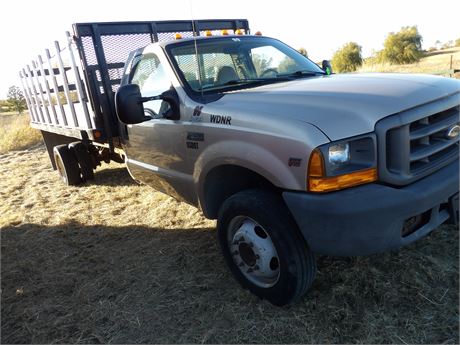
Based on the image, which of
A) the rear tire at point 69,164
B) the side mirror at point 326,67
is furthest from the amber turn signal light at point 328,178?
the rear tire at point 69,164

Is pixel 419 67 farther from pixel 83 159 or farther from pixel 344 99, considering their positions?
pixel 344 99

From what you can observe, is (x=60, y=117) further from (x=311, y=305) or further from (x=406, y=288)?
(x=406, y=288)

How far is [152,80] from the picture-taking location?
12.6 ft

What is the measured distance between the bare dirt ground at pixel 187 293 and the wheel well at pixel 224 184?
24.6 inches

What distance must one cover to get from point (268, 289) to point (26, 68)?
6.95 metres

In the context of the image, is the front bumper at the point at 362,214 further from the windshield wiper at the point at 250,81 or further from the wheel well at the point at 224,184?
the windshield wiper at the point at 250,81

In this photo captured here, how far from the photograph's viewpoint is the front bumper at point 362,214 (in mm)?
2203

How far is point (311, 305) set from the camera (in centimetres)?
280

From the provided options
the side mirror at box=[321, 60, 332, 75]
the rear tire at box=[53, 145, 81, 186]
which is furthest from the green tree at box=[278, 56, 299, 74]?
the rear tire at box=[53, 145, 81, 186]

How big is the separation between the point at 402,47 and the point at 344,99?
24.0 meters

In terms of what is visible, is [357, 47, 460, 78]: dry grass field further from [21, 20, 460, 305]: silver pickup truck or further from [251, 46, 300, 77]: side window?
[21, 20, 460, 305]: silver pickup truck

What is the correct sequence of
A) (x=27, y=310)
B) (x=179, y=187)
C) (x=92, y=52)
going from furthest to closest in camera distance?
(x=92, y=52) → (x=179, y=187) → (x=27, y=310)

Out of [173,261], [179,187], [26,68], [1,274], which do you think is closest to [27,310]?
[1,274]

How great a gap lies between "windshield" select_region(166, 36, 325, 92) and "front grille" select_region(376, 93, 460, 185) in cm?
145
